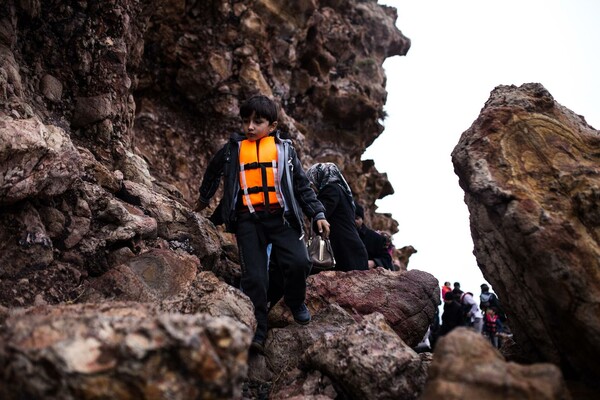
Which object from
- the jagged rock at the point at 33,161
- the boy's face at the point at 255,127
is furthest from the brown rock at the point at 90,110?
the boy's face at the point at 255,127

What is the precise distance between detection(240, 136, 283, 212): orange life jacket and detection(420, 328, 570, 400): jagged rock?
2839 millimetres

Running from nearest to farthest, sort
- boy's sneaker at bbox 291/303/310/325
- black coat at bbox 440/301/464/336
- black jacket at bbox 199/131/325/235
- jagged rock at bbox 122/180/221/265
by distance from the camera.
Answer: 1. black jacket at bbox 199/131/325/235
2. boy's sneaker at bbox 291/303/310/325
3. jagged rock at bbox 122/180/221/265
4. black coat at bbox 440/301/464/336

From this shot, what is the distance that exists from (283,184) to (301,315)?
61.4 inches

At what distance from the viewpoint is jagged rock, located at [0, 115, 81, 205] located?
14.3 feet

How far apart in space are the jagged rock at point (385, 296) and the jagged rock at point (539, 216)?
185cm

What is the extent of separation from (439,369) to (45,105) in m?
5.98

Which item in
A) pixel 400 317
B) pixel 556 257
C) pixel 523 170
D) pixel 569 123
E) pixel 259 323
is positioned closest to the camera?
pixel 556 257

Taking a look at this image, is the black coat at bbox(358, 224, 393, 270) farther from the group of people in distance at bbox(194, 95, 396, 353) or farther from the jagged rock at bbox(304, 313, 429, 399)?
the jagged rock at bbox(304, 313, 429, 399)

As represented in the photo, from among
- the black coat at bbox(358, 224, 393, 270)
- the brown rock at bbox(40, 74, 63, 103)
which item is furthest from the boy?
the black coat at bbox(358, 224, 393, 270)

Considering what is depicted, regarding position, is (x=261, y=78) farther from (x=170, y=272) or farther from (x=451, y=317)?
(x=170, y=272)

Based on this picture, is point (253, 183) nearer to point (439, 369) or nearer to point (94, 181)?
point (94, 181)

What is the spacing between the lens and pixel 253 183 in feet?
17.4

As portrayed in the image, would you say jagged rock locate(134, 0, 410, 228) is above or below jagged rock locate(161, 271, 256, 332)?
above

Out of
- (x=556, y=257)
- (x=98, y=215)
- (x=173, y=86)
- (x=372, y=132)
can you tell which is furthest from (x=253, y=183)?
(x=372, y=132)
